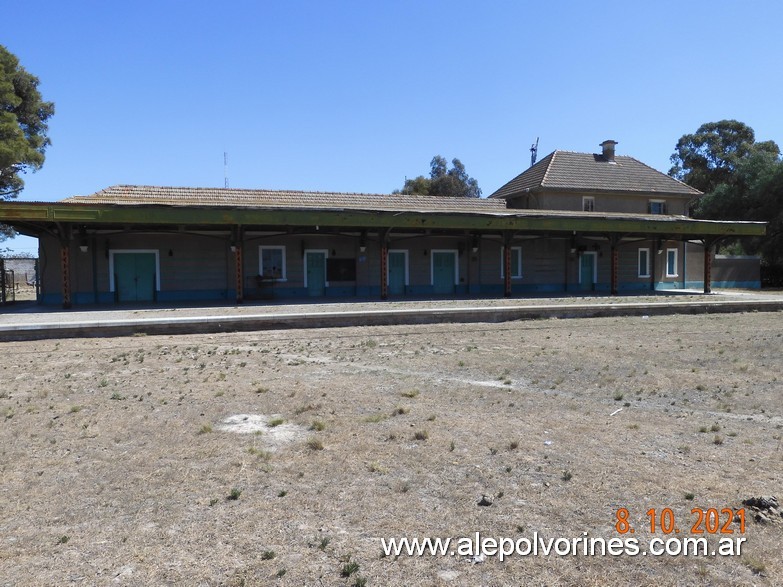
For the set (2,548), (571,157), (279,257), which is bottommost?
(2,548)

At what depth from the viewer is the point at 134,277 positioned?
20.5 metres

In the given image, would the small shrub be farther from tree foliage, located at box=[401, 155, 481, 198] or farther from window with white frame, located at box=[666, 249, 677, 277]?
tree foliage, located at box=[401, 155, 481, 198]

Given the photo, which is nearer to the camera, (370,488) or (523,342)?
(370,488)

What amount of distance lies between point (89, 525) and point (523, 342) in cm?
912

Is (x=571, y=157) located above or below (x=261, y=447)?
above

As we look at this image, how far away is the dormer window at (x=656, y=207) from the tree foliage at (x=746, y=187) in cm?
747

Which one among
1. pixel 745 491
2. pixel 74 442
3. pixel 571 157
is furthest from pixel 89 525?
pixel 571 157

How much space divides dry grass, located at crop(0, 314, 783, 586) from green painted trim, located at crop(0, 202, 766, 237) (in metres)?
9.50

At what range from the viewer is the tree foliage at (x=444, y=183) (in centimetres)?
5297

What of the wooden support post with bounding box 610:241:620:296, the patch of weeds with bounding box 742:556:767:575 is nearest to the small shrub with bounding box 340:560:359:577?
the patch of weeds with bounding box 742:556:767:575

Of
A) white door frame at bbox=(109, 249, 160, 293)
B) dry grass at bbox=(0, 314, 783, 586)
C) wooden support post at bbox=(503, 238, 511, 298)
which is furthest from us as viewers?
wooden support post at bbox=(503, 238, 511, 298)

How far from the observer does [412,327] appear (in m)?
13.9

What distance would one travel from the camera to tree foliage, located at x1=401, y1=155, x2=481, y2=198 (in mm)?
52969

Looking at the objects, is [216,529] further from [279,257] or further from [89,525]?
[279,257]
